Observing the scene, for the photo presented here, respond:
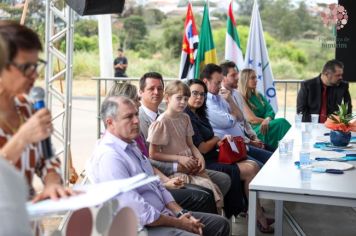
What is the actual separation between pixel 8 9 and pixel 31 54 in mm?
4330

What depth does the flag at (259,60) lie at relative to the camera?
20.9 feet

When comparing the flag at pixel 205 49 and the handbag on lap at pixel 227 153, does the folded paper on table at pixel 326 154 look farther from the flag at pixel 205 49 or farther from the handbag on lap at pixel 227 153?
the flag at pixel 205 49

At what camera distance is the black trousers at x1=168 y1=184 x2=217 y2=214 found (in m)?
2.99

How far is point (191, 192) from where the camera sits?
9.93 ft

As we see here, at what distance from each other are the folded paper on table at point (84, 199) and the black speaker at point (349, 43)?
5.66 meters

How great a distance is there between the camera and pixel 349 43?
665cm

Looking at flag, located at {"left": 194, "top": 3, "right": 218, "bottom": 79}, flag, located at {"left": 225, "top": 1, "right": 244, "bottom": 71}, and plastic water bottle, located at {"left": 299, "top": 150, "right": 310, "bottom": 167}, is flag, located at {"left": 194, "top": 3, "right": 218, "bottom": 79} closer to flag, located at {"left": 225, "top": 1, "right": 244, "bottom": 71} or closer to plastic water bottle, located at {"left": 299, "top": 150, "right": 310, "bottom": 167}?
flag, located at {"left": 225, "top": 1, "right": 244, "bottom": 71}

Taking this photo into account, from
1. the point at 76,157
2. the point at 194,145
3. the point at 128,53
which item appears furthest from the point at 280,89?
the point at 194,145

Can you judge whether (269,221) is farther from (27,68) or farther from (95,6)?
(27,68)

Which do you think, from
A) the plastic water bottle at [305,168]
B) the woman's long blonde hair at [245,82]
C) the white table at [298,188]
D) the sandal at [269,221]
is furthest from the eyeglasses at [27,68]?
the woman's long blonde hair at [245,82]

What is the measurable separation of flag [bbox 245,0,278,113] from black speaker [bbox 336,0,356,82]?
104cm

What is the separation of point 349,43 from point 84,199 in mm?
5928

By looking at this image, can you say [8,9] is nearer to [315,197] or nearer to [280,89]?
[315,197]

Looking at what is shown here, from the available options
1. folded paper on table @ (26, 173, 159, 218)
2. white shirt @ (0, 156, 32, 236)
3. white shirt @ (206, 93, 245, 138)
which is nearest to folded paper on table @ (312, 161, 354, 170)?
white shirt @ (206, 93, 245, 138)
